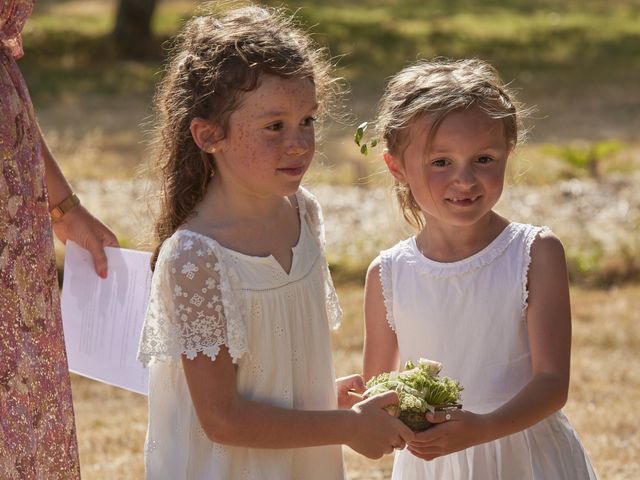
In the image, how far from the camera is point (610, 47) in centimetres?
1792

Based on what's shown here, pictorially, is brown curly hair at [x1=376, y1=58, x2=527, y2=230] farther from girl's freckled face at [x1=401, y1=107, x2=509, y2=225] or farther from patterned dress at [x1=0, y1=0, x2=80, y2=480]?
patterned dress at [x1=0, y1=0, x2=80, y2=480]

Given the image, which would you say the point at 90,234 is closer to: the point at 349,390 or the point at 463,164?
the point at 349,390

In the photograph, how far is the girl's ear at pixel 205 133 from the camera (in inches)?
105

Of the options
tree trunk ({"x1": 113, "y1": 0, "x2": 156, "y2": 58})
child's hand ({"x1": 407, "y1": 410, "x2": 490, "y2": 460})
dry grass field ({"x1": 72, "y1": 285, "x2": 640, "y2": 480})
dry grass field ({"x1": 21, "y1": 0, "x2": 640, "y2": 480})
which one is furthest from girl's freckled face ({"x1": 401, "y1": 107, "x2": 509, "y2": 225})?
tree trunk ({"x1": 113, "y1": 0, "x2": 156, "y2": 58})

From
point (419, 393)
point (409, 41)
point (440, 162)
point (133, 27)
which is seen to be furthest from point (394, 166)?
point (409, 41)

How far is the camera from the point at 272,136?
2.65 metres

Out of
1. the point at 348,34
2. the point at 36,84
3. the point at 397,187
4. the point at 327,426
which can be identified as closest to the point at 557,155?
the point at 397,187

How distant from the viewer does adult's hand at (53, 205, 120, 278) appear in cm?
319

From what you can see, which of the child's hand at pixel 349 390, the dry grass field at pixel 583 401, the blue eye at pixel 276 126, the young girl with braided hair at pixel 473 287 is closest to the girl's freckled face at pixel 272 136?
the blue eye at pixel 276 126

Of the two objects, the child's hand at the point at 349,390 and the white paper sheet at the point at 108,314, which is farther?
the white paper sheet at the point at 108,314

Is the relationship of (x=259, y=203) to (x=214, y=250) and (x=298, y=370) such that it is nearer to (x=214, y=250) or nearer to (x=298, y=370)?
(x=214, y=250)

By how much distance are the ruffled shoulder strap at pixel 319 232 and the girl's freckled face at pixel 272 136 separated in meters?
0.25

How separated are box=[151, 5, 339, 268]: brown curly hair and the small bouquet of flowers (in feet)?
1.95

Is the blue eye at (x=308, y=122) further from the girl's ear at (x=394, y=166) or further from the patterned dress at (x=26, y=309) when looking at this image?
the patterned dress at (x=26, y=309)
